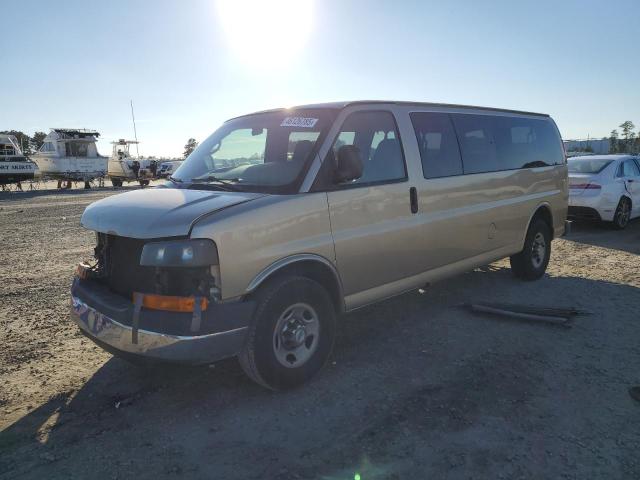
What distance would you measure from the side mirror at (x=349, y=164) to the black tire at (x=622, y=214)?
9.00 metres

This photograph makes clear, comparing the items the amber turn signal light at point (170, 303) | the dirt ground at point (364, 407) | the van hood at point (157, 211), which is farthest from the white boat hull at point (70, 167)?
the amber turn signal light at point (170, 303)

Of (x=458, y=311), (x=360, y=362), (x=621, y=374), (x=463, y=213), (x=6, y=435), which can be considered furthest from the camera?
(x=458, y=311)

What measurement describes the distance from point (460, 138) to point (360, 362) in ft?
8.53

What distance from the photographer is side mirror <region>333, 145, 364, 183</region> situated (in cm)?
356

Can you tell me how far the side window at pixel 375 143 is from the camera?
3.91m

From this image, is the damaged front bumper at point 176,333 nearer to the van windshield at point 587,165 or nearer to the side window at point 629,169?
the van windshield at point 587,165

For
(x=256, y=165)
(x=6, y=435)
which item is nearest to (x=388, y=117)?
(x=256, y=165)

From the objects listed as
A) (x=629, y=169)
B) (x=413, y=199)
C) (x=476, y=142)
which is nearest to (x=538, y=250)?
(x=476, y=142)

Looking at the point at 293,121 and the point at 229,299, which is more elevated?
the point at 293,121

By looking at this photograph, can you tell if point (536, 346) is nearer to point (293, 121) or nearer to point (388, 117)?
point (388, 117)

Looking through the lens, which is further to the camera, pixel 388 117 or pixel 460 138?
pixel 460 138

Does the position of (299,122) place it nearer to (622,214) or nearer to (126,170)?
(622,214)

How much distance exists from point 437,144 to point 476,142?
0.80m

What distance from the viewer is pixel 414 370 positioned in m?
3.85
